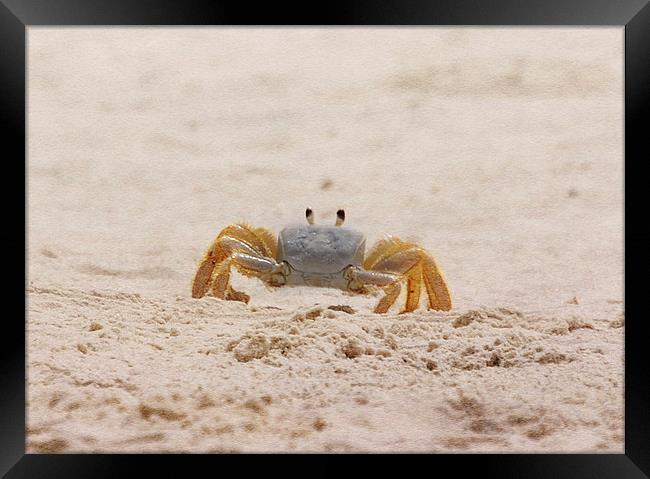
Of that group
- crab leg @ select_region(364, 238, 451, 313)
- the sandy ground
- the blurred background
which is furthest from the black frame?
the blurred background

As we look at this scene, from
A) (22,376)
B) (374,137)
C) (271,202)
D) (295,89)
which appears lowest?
(22,376)

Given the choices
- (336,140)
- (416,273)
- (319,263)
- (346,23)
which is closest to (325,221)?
(336,140)

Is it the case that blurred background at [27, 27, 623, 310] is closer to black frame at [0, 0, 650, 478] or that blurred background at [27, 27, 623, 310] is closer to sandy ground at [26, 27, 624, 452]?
sandy ground at [26, 27, 624, 452]

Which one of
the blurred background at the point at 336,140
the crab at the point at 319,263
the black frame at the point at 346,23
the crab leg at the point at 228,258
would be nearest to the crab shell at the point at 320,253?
the crab at the point at 319,263

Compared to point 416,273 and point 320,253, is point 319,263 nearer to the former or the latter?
point 320,253

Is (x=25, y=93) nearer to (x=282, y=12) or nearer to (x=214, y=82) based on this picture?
(x=282, y=12)

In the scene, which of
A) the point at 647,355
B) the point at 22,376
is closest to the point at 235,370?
the point at 22,376
